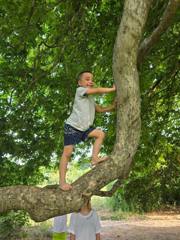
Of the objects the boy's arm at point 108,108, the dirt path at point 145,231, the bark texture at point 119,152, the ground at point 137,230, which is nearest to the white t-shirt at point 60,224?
the boy's arm at point 108,108

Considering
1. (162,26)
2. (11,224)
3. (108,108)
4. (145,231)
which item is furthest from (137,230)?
(162,26)

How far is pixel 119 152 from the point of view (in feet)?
14.0

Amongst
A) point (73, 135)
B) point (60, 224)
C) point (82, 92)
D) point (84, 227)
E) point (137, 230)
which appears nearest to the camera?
point (73, 135)

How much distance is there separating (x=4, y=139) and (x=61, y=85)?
5.48 ft

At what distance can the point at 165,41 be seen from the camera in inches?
414

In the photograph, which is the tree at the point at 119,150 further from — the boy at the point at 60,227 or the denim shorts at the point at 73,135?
the boy at the point at 60,227

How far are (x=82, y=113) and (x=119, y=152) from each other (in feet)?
2.44

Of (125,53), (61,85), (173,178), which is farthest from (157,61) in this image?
(173,178)

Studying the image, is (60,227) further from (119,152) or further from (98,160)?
(119,152)

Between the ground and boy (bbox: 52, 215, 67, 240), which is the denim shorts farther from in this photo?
the ground

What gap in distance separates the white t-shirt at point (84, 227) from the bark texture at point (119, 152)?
195 centimetres

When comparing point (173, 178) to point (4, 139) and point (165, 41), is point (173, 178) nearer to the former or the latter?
point (165, 41)

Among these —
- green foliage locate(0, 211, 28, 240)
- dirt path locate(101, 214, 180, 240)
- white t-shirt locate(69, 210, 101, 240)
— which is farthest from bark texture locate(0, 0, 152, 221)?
dirt path locate(101, 214, 180, 240)

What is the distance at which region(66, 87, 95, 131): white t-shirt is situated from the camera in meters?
4.86
